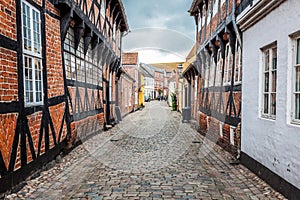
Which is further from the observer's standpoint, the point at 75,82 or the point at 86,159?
the point at 75,82

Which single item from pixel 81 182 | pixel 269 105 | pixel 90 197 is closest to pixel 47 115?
pixel 81 182

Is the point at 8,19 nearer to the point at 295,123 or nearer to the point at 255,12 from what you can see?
the point at 255,12

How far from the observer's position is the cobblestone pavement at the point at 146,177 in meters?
4.19

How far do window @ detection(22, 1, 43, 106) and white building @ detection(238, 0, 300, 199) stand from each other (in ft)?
13.0

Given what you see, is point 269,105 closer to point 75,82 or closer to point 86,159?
point 86,159

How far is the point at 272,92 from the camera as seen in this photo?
14.9 feet

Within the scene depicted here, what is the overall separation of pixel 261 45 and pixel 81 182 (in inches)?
159

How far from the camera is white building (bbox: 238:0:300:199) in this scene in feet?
12.3

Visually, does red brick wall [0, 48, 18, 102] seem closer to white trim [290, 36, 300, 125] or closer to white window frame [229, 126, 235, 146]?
white trim [290, 36, 300, 125]

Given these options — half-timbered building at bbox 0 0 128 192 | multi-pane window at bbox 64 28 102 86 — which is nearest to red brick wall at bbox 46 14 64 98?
half-timbered building at bbox 0 0 128 192

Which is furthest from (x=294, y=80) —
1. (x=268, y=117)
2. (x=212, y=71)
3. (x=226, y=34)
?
(x=212, y=71)

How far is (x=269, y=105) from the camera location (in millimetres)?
4664

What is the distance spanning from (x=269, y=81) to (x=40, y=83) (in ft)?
13.8

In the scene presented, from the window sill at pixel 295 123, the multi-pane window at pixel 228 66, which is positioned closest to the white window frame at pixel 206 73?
the multi-pane window at pixel 228 66
